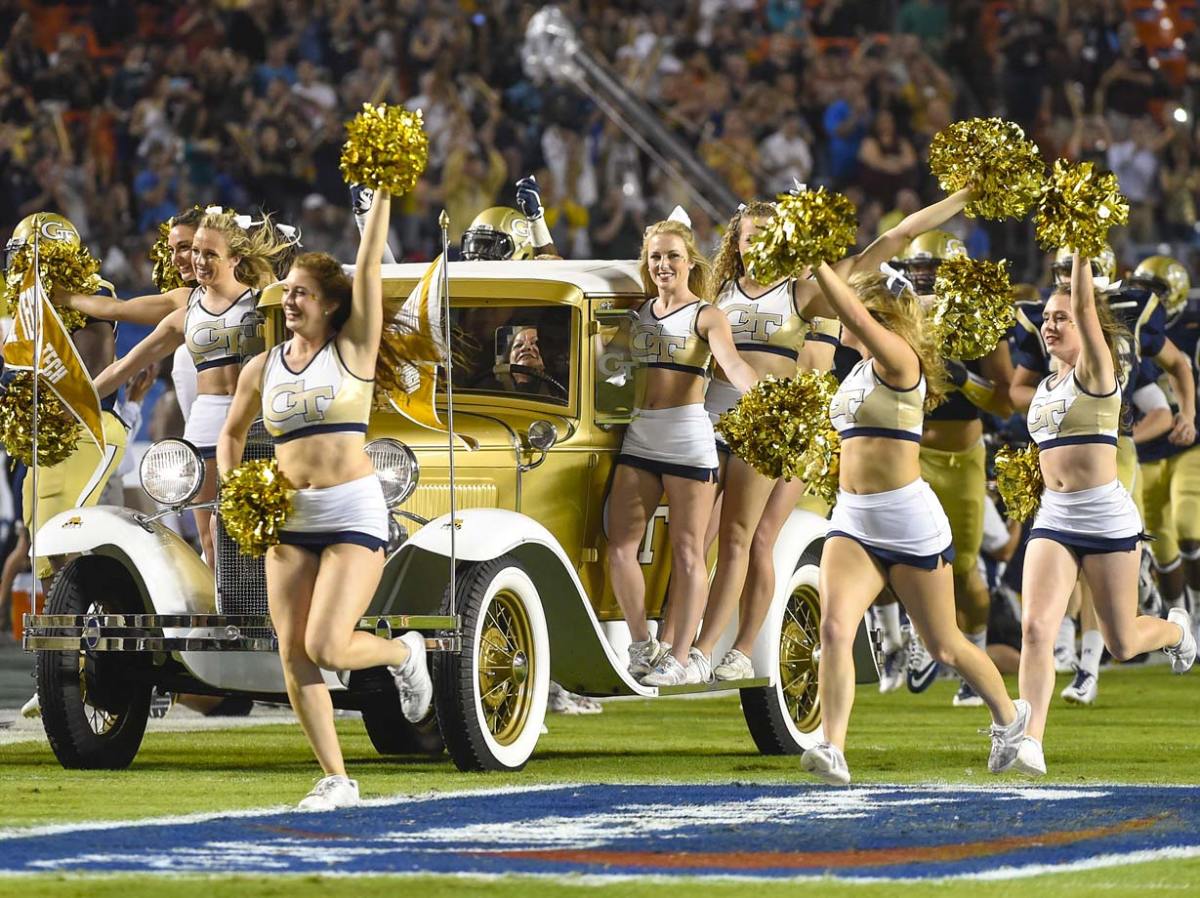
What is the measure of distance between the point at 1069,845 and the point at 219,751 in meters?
4.64

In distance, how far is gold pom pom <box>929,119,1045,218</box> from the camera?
352 inches

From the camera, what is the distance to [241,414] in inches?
329

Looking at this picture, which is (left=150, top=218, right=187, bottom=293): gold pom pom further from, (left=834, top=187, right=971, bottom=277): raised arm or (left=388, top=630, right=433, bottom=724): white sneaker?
(left=834, top=187, right=971, bottom=277): raised arm

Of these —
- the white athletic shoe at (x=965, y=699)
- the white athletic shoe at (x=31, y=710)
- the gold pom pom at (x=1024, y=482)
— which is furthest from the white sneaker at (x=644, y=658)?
the white athletic shoe at (x=965, y=699)

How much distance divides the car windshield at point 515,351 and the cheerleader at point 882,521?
1.62m

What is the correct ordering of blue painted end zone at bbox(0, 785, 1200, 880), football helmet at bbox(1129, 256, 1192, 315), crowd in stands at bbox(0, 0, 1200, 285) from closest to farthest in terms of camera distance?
blue painted end zone at bbox(0, 785, 1200, 880), football helmet at bbox(1129, 256, 1192, 315), crowd in stands at bbox(0, 0, 1200, 285)

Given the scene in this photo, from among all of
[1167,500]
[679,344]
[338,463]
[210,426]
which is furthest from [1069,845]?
[1167,500]

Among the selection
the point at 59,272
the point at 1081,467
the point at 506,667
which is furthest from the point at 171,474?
the point at 1081,467

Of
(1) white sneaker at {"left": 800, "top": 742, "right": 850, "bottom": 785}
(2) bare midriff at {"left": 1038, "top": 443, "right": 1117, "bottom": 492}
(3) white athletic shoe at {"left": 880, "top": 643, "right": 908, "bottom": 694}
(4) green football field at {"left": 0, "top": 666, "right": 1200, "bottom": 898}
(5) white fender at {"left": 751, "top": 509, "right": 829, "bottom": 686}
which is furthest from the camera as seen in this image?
(3) white athletic shoe at {"left": 880, "top": 643, "right": 908, "bottom": 694}

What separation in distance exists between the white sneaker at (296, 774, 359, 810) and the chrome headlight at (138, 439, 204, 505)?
5.56 ft

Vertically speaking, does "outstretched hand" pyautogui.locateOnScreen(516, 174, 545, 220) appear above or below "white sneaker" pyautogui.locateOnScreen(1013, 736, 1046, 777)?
above

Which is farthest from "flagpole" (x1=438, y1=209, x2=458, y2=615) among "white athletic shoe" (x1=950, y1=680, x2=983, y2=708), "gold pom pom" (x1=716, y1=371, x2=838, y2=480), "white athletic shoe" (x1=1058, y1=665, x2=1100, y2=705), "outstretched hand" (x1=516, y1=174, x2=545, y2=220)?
"white athletic shoe" (x1=950, y1=680, x2=983, y2=708)

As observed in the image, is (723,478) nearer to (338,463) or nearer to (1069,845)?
(338,463)

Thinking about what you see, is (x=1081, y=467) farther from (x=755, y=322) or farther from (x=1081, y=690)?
(x=1081, y=690)
